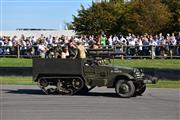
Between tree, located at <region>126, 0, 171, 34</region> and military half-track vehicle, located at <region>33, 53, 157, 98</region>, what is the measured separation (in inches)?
1788

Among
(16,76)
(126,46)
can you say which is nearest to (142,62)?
(126,46)

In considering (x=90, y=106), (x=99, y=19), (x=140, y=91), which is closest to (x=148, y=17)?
(x=99, y=19)

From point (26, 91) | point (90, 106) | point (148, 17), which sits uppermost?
point (148, 17)

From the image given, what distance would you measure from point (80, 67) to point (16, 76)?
7.86 meters

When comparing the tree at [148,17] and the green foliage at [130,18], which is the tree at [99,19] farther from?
the tree at [148,17]

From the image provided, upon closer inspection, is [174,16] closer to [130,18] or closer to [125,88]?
[130,18]

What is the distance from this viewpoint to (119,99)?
16.2 meters

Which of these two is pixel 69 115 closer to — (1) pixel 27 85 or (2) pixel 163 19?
(1) pixel 27 85

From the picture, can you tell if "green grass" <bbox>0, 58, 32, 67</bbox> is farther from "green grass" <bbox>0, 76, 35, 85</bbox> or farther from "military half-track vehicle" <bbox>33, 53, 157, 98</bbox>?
"military half-track vehicle" <bbox>33, 53, 157, 98</bbox>

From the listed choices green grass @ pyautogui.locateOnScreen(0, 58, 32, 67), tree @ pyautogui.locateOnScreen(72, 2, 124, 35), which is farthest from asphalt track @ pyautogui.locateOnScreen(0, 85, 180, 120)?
tree @ pyautogui.locateOnScreen(72, 2, 124, 35)

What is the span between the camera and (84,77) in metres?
17.3

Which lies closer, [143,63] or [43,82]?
[43,82]

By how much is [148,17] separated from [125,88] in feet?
161

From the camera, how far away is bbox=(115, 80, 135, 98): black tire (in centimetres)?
1670
